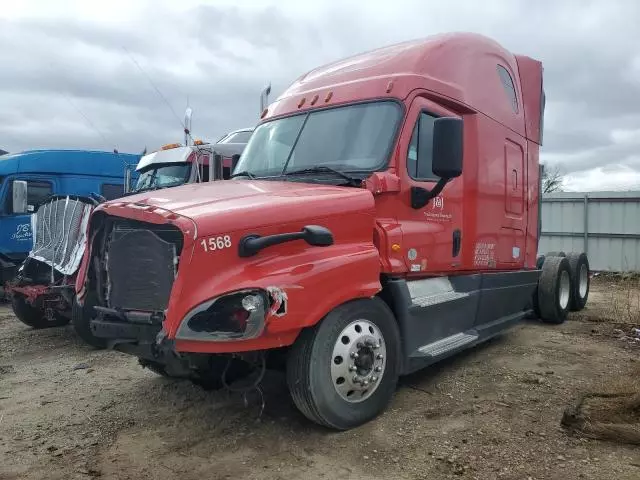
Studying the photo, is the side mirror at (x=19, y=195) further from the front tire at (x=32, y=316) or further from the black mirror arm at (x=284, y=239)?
the black mirror arm at (x=284, y=239)

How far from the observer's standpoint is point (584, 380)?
5297 mm

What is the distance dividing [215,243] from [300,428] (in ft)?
5.24

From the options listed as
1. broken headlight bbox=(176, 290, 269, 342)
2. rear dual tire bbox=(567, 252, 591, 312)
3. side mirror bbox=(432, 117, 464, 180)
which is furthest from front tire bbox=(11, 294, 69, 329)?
rear dual tire bbox=(567, 252, 591, 312)

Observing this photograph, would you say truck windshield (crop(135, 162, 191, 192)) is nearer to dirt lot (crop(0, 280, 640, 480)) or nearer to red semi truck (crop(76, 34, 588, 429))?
dirt lot (crop(0, 280, 640, 480))

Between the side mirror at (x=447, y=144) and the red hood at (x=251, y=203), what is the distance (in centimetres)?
66

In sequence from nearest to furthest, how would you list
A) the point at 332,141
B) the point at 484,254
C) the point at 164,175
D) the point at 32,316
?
the point at 332,141 → the point at 484,254 → the point at 32,316 → the point at 164,175

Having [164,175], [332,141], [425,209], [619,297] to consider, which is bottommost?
[619,297]

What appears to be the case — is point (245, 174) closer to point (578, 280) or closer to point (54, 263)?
point (54, 263)

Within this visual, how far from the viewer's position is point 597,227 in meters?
16.1

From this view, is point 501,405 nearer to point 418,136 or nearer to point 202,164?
point 418,136

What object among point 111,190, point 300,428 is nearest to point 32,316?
point 111,190

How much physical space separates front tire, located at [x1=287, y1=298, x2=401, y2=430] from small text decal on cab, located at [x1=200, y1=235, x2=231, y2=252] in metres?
0.87

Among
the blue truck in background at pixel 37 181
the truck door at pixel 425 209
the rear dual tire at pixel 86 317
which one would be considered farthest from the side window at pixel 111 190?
the truck door at pixel 425 209

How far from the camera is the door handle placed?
5473 millimetres
